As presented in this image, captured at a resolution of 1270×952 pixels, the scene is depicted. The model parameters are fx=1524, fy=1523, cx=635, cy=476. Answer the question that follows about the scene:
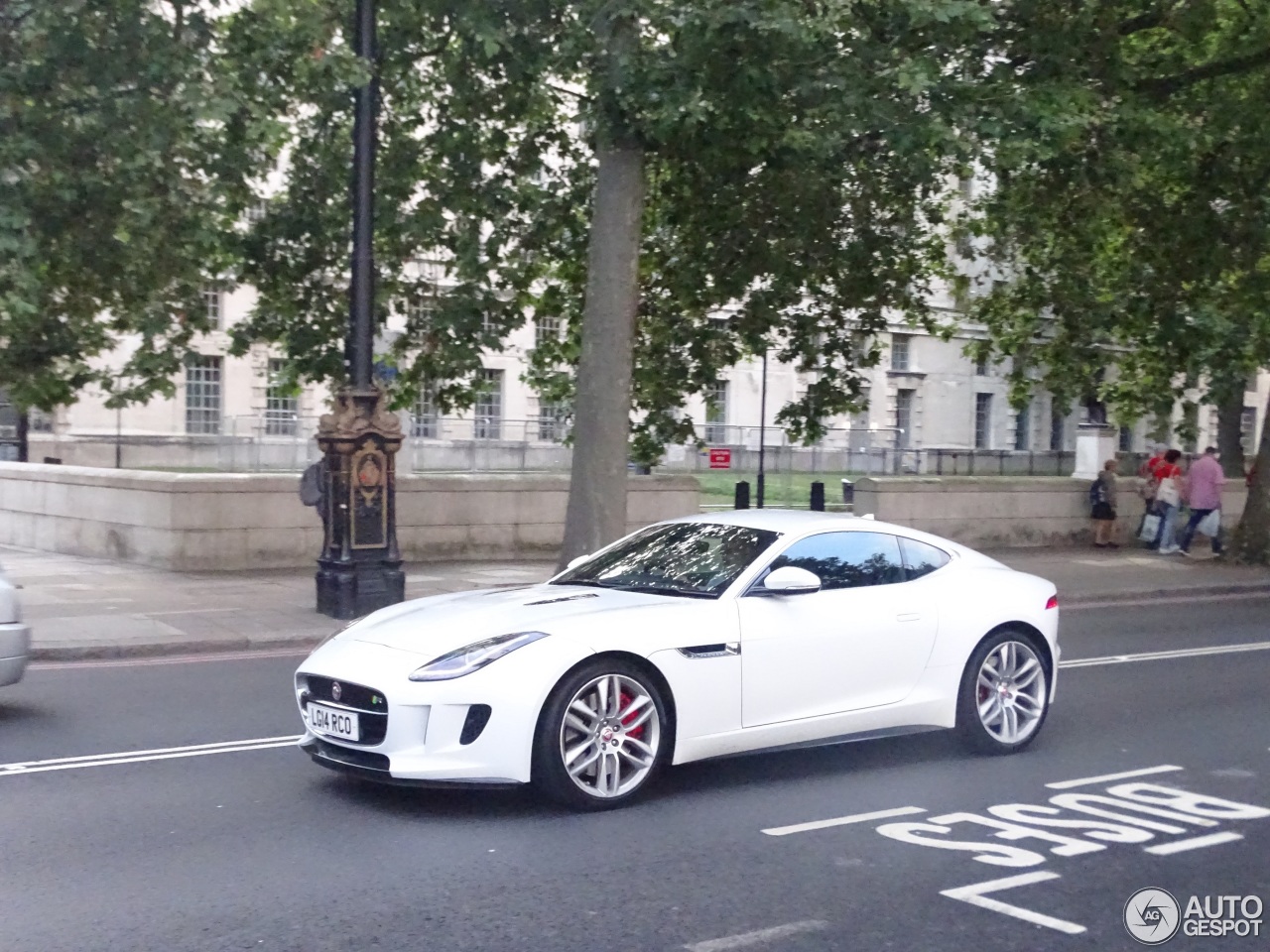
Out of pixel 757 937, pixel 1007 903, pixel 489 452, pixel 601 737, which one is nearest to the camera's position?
pixel 757 937

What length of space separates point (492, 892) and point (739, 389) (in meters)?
52.6

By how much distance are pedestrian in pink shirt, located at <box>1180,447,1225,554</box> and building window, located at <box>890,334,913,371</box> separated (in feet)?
115

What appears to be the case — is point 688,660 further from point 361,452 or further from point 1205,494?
point 1205,494

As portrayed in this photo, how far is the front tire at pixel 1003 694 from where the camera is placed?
333 inches

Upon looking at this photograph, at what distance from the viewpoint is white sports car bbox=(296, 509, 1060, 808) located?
6793mm

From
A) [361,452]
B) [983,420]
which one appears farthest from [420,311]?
[983,420]

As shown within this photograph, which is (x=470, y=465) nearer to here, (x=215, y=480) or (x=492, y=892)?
(x=215, y=480)

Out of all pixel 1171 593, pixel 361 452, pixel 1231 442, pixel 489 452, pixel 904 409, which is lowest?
pixel 1171 593

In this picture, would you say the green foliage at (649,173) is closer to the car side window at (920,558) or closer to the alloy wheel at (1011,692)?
the car side window at (920,558)

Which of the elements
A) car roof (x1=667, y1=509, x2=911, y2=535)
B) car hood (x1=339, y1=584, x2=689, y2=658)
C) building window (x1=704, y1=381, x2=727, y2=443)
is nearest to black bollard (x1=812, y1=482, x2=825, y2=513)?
building window (x1=704, y1=381, x2=727, y2=443)

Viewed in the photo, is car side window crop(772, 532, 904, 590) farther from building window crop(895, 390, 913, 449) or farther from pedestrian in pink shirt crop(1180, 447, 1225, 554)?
building window crop(895, 390, 913, 449)

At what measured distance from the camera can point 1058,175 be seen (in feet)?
62.6

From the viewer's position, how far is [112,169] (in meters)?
15.7

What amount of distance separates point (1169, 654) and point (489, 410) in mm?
42869
